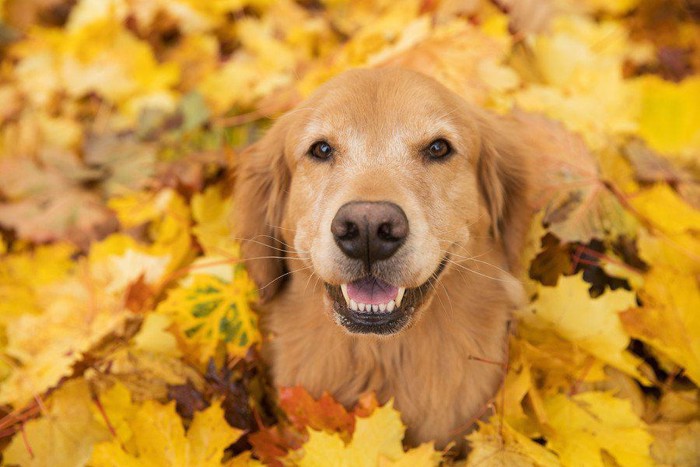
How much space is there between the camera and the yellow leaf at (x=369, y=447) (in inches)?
84.4

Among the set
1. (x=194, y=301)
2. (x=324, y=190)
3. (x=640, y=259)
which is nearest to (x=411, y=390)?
(x=324, y=190)

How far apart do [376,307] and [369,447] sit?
0.51 meters

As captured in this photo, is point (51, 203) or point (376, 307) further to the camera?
point (51, 203)

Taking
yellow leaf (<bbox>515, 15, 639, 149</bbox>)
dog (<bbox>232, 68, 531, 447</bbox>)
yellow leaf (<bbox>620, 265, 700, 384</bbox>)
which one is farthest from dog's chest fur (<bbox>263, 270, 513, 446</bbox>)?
yellow leaf (<bbox>515, 15, 639, 149</bbox>)

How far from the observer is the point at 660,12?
468 centimetres

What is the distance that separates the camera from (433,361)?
2.51 meters

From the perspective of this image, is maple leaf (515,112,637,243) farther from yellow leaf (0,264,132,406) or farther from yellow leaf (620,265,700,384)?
yellow leaf (0,264,132,406)

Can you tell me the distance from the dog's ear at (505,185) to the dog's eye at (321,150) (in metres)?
0.67

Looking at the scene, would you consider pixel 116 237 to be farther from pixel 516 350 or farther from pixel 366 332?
pixel 516 350

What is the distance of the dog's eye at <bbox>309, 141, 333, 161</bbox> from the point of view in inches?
96.0

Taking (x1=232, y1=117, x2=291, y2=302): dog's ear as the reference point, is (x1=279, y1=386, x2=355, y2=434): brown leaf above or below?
below

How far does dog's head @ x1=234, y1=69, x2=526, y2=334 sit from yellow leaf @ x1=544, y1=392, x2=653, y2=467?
0.66 m

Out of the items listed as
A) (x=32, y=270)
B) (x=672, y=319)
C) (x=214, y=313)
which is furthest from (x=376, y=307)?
(x=32, y=270)

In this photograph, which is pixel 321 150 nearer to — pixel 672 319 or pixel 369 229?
pixel 369 229
